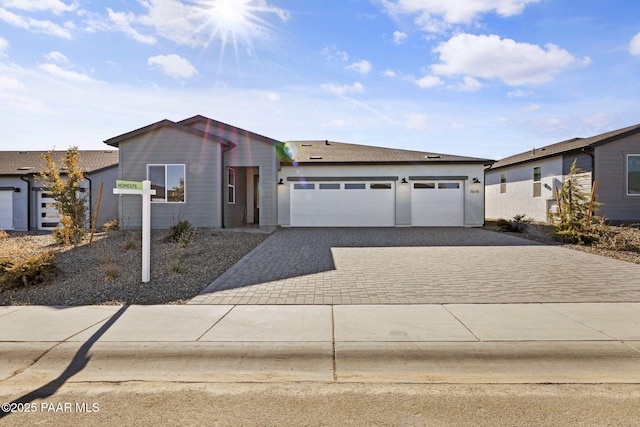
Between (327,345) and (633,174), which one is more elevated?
(633,174)

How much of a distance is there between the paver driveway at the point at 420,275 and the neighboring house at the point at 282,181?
4765mm

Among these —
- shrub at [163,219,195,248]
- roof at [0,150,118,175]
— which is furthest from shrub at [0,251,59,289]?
roof at [0,150,118,175]

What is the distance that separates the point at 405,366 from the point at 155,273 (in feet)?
19.6

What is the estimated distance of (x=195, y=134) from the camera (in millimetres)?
14703

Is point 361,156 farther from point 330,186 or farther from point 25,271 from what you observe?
point 25,271

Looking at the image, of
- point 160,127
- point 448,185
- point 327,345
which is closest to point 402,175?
point 448,185

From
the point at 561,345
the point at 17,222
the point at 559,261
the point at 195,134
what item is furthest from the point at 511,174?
the point at 17,222

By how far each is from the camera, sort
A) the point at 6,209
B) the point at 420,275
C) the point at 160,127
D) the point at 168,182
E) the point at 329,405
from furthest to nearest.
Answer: the point at 6,209, the point at 168,182, the point at 160,127, the point at 420,275, the point at 329,405

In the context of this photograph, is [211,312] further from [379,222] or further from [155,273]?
[379,222]

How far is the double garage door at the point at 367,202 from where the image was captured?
57.6 ft

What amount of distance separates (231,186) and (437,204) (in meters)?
10.3

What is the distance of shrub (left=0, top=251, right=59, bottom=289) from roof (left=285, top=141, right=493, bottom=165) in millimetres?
11682

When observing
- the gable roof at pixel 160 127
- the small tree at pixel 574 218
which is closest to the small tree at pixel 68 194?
the gable roof at pixel 160 127

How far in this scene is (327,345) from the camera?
4074 millimetres
